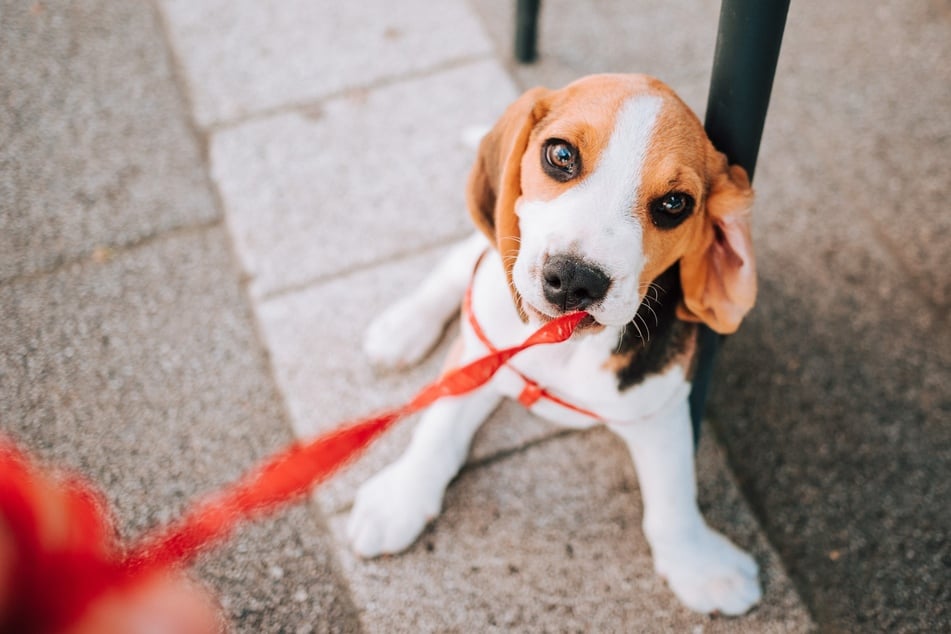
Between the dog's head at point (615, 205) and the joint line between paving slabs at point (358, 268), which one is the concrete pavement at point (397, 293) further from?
the dog's head at point (615, 205)

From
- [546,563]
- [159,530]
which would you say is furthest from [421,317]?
[159,530]

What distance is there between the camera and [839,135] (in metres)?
4.16

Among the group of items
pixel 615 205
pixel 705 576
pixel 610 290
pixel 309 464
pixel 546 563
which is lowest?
pixel 546 563

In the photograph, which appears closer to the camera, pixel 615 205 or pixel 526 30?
pixel 615 205

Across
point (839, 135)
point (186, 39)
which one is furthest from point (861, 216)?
point (186, 39)

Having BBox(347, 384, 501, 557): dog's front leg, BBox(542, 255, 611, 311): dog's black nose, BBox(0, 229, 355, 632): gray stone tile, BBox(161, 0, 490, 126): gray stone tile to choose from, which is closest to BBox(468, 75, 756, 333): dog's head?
BBox(542, 255, 611, 311): dog's black nose

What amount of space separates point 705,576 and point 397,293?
5.96ft

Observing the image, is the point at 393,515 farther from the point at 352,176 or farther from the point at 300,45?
the point at 300,45

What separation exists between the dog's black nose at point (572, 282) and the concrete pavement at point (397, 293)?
54.0 inches

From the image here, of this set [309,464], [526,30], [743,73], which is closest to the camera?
[309,464]

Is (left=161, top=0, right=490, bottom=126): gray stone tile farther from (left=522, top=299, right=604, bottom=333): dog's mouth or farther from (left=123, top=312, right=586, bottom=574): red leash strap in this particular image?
(left=522, top=299, right=604, bottom=333): dog's mouth

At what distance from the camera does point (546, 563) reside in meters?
2.87

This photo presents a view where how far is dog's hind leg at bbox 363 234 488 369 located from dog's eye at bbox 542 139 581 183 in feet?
3.87

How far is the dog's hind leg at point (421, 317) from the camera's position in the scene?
3.28 meters
